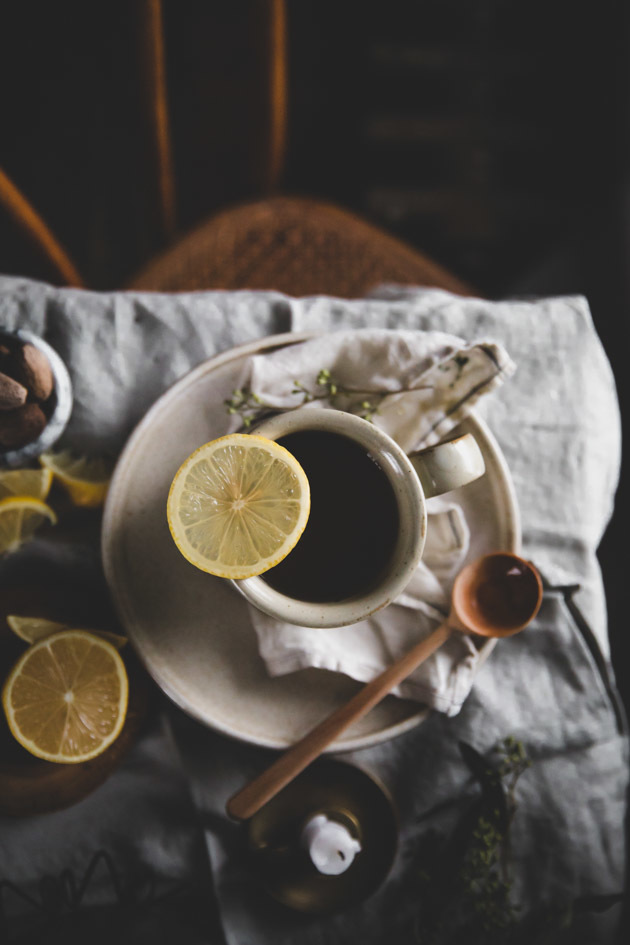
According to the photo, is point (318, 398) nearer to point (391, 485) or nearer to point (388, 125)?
point (391, 485)

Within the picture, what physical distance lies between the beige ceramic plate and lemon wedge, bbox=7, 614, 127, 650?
43 millimetres

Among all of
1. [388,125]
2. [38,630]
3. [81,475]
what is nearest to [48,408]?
[81,475]

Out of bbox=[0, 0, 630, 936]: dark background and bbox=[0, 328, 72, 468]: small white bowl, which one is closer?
bbox=[0, 328, 72, 468]: small white bowl

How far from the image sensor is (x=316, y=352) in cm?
70

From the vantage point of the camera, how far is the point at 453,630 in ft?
2.32

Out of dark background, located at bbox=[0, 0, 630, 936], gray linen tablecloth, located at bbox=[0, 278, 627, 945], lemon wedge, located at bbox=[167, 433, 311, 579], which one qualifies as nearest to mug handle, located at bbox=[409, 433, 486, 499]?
lemon wedge, located at bbox=[167, 433, 311, 579]

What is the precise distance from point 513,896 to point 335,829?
284 millimetres

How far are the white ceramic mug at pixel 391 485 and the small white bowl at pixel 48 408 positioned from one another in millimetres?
248

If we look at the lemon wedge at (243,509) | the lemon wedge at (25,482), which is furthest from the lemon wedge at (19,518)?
the lemon wedge at (243,509)

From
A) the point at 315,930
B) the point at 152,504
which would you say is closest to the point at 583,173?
the point at 152,504

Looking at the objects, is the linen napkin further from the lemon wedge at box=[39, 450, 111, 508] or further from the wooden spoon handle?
the lemon wedge at box=[39, 450, 111, 508]

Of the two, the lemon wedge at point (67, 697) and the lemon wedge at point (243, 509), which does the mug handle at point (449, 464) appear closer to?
the lemon wedge at point (243, 509)

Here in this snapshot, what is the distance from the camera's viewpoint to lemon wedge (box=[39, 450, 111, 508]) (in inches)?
30.2

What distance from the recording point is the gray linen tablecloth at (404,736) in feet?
2.62
